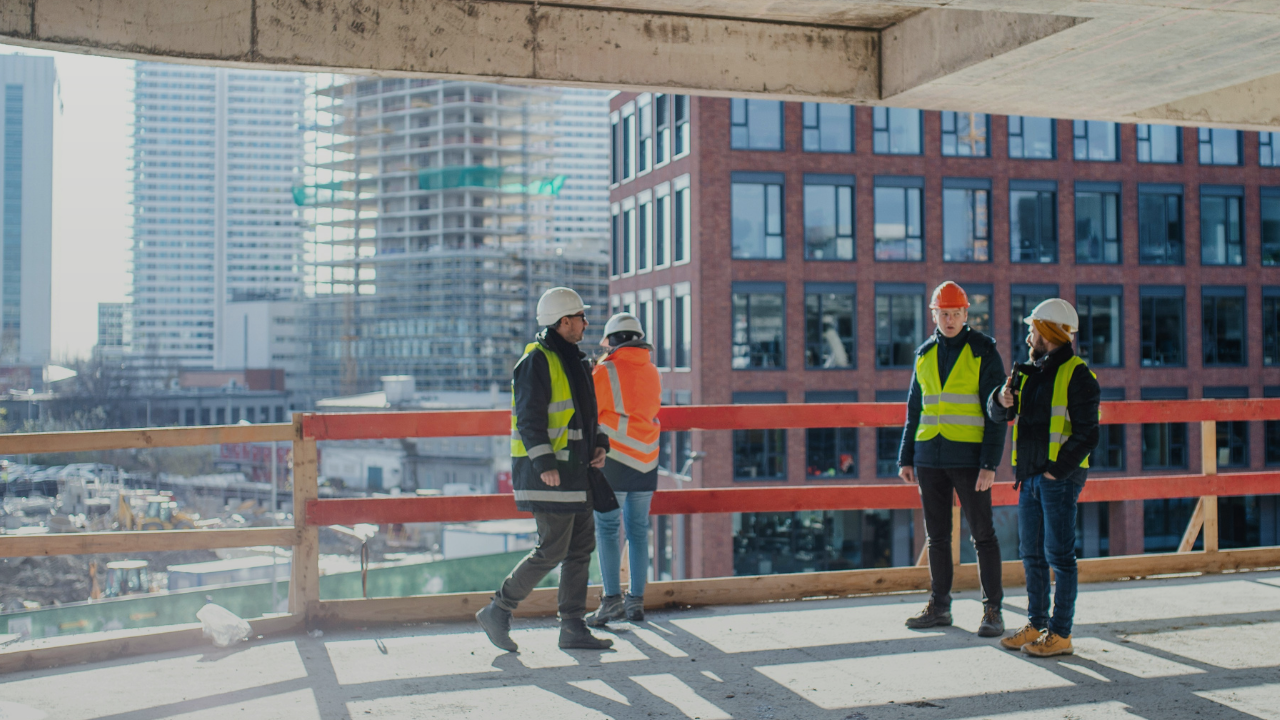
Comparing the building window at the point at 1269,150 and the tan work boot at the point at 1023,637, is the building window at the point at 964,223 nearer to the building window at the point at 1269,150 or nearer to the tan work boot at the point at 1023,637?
the building window at the point at 1269,150

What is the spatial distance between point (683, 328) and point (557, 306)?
32.7 m

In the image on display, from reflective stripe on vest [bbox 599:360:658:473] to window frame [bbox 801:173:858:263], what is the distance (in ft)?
105

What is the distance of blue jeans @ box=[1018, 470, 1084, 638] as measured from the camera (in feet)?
18.4

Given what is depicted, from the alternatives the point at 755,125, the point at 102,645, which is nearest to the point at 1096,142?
the point at 755,125

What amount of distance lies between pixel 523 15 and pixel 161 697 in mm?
4572

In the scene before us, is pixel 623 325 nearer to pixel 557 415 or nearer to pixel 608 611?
pixel 557 415

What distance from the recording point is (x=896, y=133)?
37906 mm

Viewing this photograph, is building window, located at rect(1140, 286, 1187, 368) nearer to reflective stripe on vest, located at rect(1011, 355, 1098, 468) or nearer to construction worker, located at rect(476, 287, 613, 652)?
reflective stripe on vest, located at rect(1011, 355, 1098, 468)

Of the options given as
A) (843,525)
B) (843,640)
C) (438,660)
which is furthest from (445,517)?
(843,525)

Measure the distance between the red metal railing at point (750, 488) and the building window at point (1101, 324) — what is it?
33.7 metres

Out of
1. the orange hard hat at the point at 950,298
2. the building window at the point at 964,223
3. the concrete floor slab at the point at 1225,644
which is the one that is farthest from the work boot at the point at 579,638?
the building window at the point at 964,223

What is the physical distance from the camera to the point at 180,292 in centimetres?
18350

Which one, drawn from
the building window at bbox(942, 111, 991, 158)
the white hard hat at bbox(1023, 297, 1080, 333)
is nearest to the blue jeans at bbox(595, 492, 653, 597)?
the white hard hat at bbox(1023, 297, 1080, 333)

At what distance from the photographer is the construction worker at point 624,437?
638 centimetres
